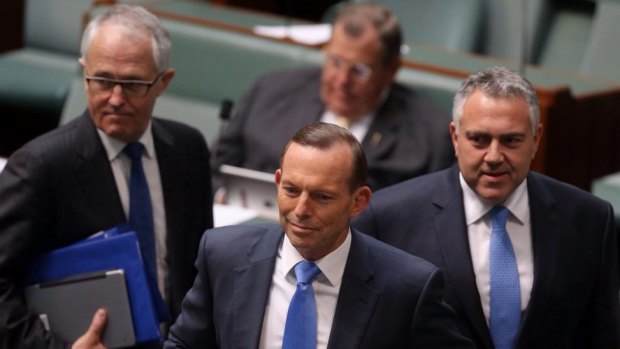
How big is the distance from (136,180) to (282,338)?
76 cm

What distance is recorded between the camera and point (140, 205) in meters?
3.43

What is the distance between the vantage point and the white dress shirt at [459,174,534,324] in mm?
3232

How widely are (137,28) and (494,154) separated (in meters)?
0.88

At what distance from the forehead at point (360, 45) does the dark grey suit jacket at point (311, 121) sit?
0.17 meters

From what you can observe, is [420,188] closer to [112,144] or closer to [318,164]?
[318,164]

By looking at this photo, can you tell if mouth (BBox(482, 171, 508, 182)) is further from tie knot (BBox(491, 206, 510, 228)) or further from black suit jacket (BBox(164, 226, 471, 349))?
black suit jacket (BBox(164, 226, 471, 349))

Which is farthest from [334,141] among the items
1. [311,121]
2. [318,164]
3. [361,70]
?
[311,121]

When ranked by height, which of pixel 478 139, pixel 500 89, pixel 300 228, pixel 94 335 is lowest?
pixel 94 335

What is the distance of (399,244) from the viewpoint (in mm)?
3223

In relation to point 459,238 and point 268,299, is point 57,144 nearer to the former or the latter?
point 268,299

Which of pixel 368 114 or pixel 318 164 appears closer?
pixel 318 164

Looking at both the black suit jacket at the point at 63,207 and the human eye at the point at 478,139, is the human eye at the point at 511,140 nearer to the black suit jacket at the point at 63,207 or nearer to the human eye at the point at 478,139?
the human eye at the point at 478,139

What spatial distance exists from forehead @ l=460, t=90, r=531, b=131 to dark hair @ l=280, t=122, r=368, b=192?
430mm

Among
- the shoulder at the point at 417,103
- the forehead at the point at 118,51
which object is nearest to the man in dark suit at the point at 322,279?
the forehead at the point at 118,51
